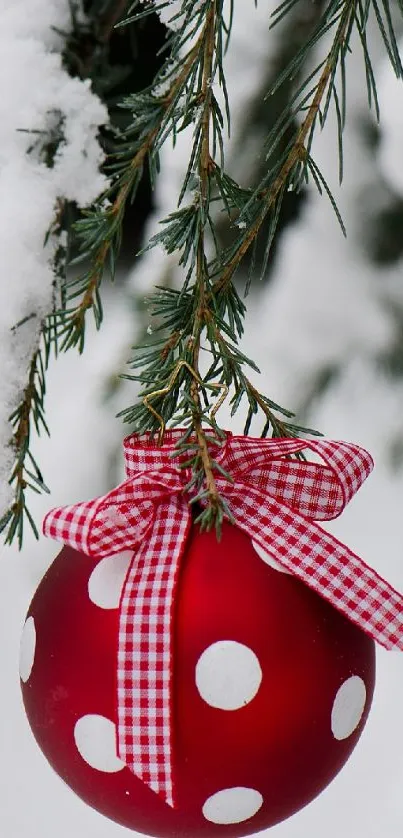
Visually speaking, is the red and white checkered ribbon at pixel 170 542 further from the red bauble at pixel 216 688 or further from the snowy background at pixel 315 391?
the snowy background at pixel 315 391

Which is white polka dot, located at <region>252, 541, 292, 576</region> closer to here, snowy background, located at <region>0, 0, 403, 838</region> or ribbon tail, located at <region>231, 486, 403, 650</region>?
ribbon tail, located at <region>231, 486, 403, 650</region>

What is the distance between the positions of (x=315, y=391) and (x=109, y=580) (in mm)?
468

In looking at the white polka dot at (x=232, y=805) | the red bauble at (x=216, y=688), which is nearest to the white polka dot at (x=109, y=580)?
the red bauble at (x=216, y=688)

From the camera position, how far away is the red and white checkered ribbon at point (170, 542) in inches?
16.8

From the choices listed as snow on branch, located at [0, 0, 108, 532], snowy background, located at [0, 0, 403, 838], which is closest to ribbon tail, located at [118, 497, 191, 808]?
snow on branch, located at [0, 0, 108, 532]

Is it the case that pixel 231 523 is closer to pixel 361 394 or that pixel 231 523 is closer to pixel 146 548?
pixel 146 548

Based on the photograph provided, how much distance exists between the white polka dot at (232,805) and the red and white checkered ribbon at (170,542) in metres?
0.03

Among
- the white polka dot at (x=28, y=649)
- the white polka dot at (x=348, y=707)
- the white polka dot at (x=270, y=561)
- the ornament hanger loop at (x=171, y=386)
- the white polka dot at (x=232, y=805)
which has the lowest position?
the white polka dot at (x=232, y=805)

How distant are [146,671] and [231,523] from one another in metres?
0.08

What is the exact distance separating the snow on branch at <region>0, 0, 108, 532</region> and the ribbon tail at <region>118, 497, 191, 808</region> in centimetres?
15

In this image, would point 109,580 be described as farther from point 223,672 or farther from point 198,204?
point 198,204

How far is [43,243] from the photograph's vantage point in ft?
1.80

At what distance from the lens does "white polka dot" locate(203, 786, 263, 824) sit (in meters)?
0.45

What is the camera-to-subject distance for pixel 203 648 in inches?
16.9
